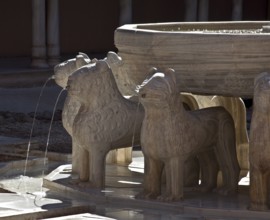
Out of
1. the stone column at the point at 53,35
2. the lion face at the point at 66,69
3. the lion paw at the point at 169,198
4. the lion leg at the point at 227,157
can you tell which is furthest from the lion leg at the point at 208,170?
the stone column at the point at 53,35

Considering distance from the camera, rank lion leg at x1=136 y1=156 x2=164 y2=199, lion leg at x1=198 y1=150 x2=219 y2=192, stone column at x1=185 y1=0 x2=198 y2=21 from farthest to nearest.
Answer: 1. stone column at x1=185 y1=0 x2=198 y2=21
2. lion leg at x1=198 y1=150 x2=219 y2=192
3. lion leg at x1=136 y1=156 x2=164 y2=199

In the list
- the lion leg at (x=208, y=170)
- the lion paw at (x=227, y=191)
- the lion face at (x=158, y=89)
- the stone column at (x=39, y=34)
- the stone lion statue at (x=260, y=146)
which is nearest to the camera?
the stone lion statue at (x=260, y=146)

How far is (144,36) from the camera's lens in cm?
1045

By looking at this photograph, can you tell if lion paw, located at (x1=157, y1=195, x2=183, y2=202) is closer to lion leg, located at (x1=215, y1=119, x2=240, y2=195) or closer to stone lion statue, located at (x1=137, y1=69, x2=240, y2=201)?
stone lion statue, located at (x1=137, y1=69, x2=240, y2=201)

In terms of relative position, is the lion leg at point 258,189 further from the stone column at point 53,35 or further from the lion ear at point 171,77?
the stone column at point 53,35

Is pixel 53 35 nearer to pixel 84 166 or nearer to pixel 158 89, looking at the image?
pixel 84 166

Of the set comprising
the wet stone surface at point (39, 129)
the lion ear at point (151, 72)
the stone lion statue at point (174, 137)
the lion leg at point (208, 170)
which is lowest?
the wet stone surface at point (39, 129)

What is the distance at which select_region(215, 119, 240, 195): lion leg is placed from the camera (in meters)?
10.5

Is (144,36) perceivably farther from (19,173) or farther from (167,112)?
(19,173)

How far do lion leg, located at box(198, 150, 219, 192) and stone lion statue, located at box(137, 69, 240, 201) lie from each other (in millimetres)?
130

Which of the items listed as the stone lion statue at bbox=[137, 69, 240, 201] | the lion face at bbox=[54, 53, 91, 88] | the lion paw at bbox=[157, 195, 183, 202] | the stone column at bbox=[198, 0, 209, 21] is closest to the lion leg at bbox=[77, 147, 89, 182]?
the stone lion statue at bbox=[137, 69, 240, 201]

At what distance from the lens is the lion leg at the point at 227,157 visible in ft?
34.5

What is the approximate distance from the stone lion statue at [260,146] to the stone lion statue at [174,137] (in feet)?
2.13

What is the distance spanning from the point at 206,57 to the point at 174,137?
2.45 ft
